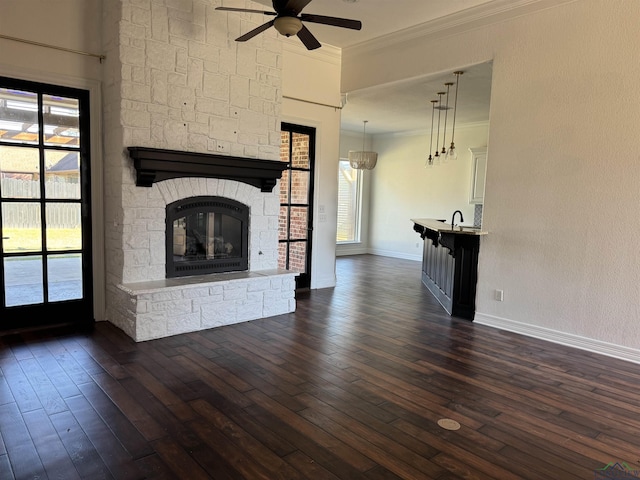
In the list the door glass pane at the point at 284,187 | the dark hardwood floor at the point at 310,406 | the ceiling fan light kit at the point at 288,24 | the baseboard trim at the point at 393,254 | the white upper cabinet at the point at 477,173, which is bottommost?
the dark hardwood floor at the point at 310,406

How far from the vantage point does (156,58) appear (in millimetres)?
3994

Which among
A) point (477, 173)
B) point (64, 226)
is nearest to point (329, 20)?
point (64, 226)

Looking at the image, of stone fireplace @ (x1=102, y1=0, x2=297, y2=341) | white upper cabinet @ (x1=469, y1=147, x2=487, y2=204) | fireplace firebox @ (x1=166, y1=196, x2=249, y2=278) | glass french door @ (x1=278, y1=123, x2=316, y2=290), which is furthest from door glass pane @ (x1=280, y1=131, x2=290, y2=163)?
white upper cabinet @ (x1=469, y1=147, x2=487, y2=204)

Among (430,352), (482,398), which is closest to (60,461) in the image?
(482,398)

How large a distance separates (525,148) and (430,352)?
87.6 inches

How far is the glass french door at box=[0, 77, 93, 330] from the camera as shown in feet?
12.5

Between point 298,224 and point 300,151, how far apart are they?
39.6 inches

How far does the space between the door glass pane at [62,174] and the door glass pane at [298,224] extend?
2641mm

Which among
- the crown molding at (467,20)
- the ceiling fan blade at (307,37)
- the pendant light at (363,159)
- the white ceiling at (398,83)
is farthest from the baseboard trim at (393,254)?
the ceiling fan blade at (307,37)

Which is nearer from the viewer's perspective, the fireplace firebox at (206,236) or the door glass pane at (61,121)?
the door glass pane at (61,121)

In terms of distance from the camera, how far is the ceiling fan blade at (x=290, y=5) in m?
2.90

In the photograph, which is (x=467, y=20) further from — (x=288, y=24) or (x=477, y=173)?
(x=477, y=173)

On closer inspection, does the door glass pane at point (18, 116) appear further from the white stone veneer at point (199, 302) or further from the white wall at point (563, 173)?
the white wall at point (563, 173)

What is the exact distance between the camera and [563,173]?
3.99 meters
